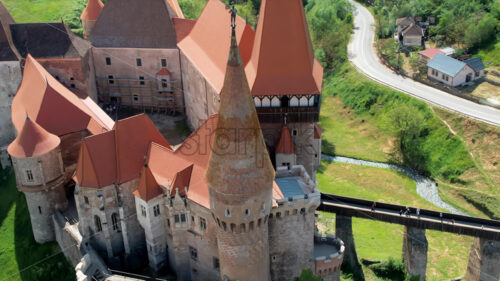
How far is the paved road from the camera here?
89188mm

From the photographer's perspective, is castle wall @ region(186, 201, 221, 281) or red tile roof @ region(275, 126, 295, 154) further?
red tile roof @ region(275, 126, 295, 154)

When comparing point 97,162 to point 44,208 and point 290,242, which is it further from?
point 290,242

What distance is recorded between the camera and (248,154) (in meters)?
40.9

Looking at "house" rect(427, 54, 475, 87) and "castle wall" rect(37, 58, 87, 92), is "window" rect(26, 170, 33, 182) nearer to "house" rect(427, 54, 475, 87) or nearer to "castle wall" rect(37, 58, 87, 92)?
"castle wall" rect(37, 58, 87, 92)

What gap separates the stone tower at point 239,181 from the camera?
129 feet

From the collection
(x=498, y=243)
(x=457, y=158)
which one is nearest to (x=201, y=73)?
(x=498, y=243)

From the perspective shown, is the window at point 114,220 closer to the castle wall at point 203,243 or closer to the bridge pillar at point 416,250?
the castle wall at point 203,243

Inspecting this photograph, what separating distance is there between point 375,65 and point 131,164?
71.2 meters

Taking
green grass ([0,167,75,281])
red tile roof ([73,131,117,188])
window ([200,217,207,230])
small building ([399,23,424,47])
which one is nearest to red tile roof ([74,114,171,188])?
red tile roof ([73,131,117,188])

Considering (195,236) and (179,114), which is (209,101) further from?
(195,236)

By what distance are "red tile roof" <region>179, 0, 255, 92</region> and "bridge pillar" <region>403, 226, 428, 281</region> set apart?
24.0 metres

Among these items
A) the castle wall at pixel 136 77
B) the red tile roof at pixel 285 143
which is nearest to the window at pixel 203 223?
the red tile roof at pixel 285 143

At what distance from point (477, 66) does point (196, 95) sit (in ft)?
173

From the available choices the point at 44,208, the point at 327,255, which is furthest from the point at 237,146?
the point at 44,208
